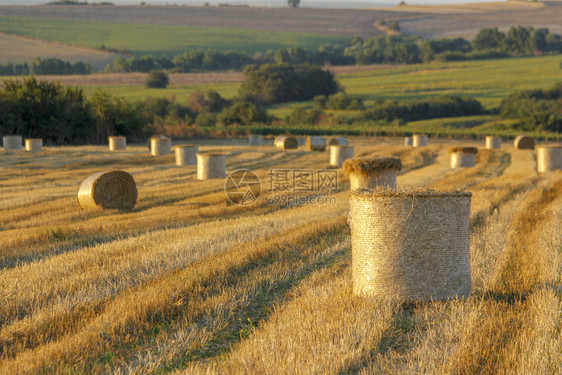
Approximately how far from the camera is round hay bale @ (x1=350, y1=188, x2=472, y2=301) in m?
6.89

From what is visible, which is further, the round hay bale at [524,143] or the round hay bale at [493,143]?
the round hay bale at [493,143]

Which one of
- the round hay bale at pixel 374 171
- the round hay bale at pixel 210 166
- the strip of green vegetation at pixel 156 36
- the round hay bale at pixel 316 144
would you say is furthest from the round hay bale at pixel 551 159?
the strip of green vegetation at pixel 156 36

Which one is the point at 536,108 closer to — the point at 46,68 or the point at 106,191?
the point at 46,68

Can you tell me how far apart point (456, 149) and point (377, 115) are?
45.2 metres

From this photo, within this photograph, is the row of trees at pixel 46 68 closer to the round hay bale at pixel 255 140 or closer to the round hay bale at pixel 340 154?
the round hay bale at pixel 255 140

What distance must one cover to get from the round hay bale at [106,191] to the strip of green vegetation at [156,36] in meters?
87.1

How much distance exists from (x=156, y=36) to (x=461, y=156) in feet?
310

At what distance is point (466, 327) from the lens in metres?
5.98

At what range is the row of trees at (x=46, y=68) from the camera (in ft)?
244

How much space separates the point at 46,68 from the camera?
78.6 metres

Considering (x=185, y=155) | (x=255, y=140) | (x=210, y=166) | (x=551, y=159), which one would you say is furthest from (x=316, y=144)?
(x=210, y=166)

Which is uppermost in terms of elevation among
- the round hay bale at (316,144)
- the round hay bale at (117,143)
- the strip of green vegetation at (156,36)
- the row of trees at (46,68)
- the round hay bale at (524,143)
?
the strip of green vegetation at (156,36)

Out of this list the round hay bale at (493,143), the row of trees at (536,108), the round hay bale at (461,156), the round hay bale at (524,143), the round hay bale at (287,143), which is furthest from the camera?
the row of trees at (536,108)

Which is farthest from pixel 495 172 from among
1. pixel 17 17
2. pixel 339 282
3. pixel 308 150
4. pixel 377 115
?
pixel 17 17
